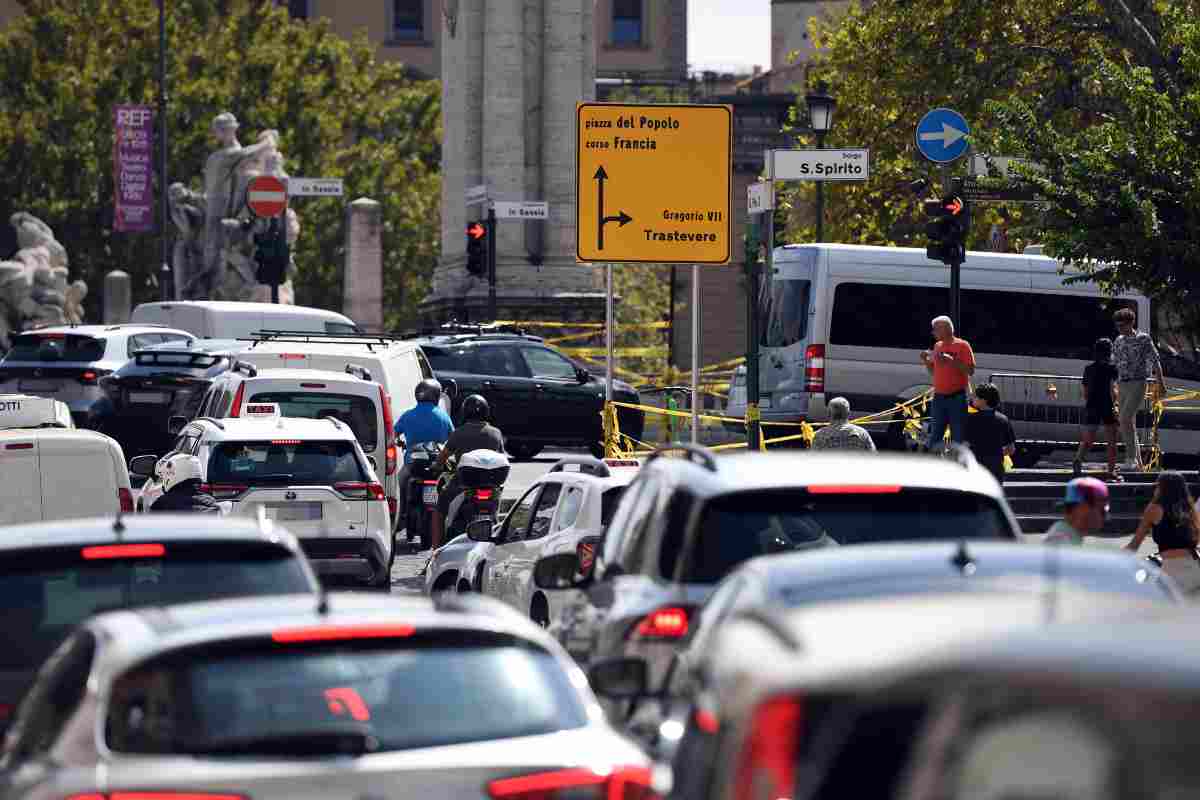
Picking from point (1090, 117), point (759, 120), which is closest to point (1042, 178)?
point (1090, 117)

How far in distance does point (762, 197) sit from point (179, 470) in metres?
6.37

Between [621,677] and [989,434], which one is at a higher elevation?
[621,677]

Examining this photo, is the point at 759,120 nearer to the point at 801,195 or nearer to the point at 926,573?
the point at 801,195

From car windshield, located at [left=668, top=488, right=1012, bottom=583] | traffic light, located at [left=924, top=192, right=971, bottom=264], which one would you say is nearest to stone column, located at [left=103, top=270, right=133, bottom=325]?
traffic light, located at [left=924, top=192, right=971, bottom=264]

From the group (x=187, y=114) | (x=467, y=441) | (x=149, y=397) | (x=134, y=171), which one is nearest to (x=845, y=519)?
(x=467, y=441)

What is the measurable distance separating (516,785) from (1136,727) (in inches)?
120

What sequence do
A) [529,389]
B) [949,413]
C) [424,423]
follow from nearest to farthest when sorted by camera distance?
[949,413]
[424,423]
[529,389]

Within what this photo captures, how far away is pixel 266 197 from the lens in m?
41.0

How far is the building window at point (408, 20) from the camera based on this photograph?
105312mm

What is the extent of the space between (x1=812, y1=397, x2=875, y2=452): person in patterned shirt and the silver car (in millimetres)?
11628

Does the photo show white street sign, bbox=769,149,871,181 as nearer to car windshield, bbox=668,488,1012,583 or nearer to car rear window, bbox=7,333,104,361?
car rear window, bbox=7,333,104,361

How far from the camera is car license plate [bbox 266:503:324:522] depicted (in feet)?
57.5

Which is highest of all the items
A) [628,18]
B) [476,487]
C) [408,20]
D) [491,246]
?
[628,18]

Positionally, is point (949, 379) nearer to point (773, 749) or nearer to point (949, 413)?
point (949, 413)
